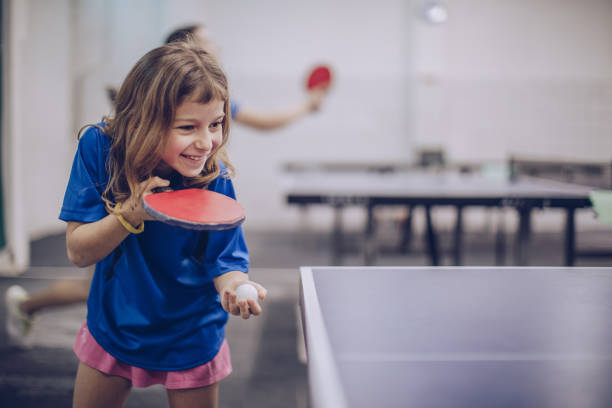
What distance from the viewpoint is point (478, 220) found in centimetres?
682

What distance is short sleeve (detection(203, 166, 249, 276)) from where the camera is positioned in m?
1.02

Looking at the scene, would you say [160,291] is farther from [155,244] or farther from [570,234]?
[570,234]

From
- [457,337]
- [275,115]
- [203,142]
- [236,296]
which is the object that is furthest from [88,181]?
[275,115]

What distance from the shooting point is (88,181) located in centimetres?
94

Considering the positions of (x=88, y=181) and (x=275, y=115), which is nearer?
(x=88, y=181)

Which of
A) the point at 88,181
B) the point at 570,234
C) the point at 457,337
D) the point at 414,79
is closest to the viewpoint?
the point at 457,337

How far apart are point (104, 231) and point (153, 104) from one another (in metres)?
0.23

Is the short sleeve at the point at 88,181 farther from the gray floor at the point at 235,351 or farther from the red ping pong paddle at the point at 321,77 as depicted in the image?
the red ping pong paddle at the point at 321,77

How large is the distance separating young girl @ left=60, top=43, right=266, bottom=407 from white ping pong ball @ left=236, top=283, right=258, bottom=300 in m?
0.03

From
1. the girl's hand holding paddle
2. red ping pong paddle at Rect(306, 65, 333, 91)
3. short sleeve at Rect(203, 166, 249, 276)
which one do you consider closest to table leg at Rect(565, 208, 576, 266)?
red ping pong paddle at Rect(306, 65, 333, 91)

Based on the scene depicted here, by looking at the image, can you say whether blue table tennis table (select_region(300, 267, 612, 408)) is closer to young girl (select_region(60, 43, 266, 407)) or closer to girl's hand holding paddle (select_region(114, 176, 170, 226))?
young girl (select_region(60, 43, 266, 407))

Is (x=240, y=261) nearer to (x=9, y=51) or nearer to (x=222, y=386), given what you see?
(x=222, y=386)

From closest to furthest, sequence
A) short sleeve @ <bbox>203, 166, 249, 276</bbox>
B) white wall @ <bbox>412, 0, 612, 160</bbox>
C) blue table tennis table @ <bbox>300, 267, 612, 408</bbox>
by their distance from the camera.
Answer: blue table tennis table @ <bbox>300, 267, 612, 408</bbox>
short sleeve @ <bbox>203, 166, 249, 276</bbox>
white wall @ <bbox>412, 0, 612, 160</bbox>

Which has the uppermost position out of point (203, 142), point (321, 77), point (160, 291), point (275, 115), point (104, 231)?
point (321, 77)
